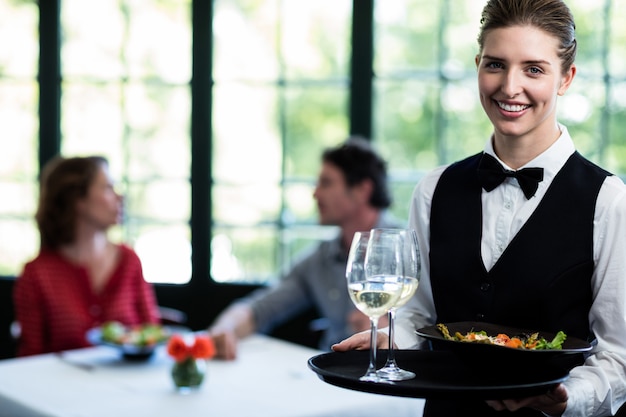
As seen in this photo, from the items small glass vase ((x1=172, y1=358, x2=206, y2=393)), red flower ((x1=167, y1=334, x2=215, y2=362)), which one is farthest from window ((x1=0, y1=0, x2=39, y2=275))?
small glass vase ((x1=172, y1=358, x2=206, y2=393))

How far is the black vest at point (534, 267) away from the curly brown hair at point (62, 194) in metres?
2.26

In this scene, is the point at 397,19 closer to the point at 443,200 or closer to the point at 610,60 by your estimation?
the point at 610,60

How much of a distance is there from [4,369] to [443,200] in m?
1.79

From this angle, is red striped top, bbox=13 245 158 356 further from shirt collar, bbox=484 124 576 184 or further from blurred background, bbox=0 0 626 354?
shirt collar, bbox=484 124 576 184

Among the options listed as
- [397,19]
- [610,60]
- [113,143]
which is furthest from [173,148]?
[610,60]

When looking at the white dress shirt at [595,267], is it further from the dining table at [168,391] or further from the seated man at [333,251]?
the seated man at [333,251]

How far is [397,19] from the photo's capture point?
427 cm

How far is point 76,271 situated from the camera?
137 inches

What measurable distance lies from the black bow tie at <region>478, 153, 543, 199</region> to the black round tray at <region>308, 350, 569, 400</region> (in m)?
0.29

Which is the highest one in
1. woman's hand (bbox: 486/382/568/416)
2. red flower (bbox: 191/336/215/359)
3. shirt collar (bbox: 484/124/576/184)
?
shirt collar (bbox: 484/124/576/184)

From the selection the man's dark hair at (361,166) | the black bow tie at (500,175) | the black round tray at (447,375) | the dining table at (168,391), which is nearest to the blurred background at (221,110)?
the man's dark hair at (361,166)

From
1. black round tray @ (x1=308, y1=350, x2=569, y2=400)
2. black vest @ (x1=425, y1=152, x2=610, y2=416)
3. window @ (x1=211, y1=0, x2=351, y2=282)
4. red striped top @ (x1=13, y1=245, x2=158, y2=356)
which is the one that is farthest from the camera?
window @ (x1=211, y1=0, x2=351, y2=282)

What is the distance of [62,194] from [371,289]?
2515mm

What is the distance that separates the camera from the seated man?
340cm
